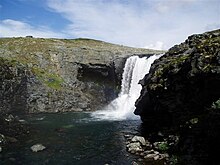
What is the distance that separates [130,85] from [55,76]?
1741cm

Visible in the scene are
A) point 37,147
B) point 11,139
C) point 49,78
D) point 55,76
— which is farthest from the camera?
point 55,76

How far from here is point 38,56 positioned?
69.2 m

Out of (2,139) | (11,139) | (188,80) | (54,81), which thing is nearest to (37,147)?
(11,139)

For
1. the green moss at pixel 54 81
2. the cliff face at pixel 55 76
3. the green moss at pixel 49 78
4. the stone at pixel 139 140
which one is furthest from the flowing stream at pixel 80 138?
the green moss at pixel 49 78

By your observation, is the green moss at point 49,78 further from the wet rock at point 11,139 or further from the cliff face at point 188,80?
the cliff face at point 188,80

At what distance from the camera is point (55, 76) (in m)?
65.5

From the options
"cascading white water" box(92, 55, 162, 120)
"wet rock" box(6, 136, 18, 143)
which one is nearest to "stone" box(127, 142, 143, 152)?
"wet rock" box(6, 136, 18, 143)

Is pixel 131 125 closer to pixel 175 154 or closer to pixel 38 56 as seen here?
pixel 175 154

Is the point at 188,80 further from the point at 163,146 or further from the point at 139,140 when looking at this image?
the point at 139,140

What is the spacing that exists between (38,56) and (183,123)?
46012 millimetres

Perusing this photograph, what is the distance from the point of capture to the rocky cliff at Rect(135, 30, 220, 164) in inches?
1012

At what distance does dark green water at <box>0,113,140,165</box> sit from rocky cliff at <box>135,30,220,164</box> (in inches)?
A: 246

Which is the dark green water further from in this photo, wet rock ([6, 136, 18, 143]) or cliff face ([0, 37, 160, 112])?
cliff face ([0, 37, 160, 112])

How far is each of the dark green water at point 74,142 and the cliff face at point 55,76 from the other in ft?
19.9
